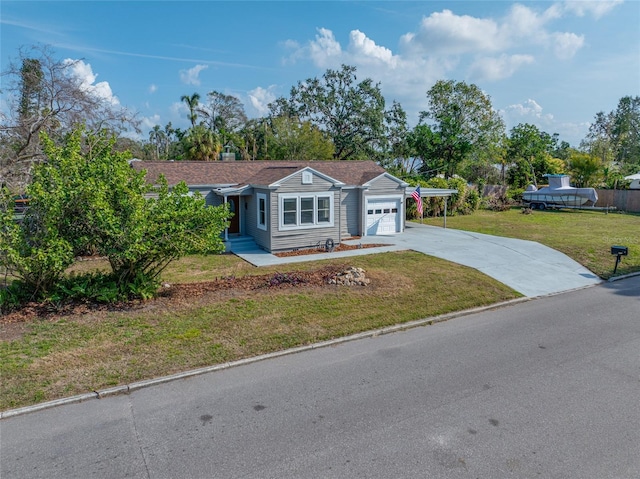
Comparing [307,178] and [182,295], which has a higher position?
[307,178]

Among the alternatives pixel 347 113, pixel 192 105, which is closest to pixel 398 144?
pixel 347 113

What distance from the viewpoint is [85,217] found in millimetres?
9703

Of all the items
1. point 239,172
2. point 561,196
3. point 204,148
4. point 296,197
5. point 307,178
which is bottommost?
point 296,197

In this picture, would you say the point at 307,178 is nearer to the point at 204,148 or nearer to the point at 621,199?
the point at 204,148

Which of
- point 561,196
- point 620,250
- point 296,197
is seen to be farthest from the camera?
point 561,196

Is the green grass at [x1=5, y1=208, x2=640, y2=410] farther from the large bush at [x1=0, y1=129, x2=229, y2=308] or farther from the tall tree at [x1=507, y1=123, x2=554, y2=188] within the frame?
the tall tree at [x1=507, y1=123, x2=554, y2=188]

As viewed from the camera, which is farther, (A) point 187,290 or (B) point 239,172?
(B) point 239,172

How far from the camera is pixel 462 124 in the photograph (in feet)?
132

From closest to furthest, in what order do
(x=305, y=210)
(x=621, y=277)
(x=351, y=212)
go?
(x=621, y=277), (x=305, y=210), (x=351, y=212)

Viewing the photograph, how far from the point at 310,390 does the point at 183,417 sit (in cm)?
196

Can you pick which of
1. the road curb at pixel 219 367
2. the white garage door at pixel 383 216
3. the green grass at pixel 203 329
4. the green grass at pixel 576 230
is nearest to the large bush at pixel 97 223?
the green grass at pixel 203 329

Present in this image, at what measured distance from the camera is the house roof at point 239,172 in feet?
64.0

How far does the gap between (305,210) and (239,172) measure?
16.7 ft

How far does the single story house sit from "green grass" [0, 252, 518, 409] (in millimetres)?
5493
